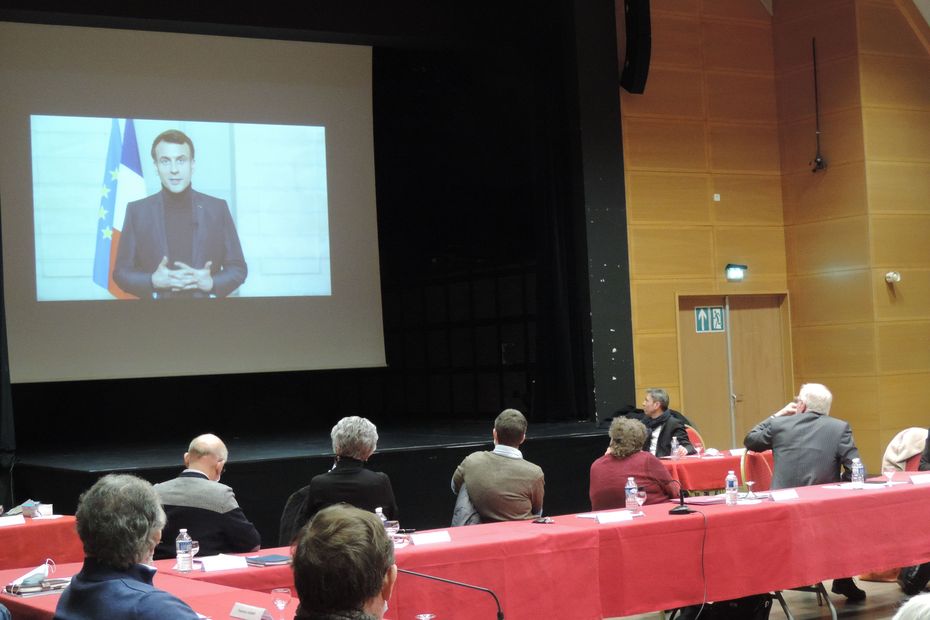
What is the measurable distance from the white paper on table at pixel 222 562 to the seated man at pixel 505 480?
49.6 inches

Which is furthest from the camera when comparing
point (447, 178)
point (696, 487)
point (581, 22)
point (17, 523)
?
point (447, 178)

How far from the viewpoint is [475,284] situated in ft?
37.7

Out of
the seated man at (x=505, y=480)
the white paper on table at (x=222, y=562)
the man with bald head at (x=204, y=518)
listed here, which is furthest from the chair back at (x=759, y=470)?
the white paper on table at (x=222, y=562)

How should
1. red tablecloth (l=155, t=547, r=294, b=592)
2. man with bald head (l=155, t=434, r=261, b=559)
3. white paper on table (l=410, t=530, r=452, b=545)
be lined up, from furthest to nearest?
man with bald head (l=155, t=434, r=261, b=559), white paper on table (l=410, t=530, r=452, b=545), red tablecloth (l=155, t=547, r=294, b=592)

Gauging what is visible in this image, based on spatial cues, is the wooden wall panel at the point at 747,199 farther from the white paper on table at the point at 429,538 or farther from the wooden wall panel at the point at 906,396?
the white paper on table at the point at 429,538

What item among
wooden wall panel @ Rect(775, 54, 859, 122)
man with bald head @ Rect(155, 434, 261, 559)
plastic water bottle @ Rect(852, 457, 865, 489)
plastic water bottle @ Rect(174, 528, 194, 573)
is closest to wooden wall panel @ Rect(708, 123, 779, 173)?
wooden wall panel @ Rect(775, 54, 859, 122)

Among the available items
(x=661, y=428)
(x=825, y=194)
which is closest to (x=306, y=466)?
(x=661, y=428)

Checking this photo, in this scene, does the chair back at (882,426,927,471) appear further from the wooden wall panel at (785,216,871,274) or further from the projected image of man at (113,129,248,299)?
the projected image of man at (113,129,248,299)

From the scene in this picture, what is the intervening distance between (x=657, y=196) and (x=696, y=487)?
12.6ft

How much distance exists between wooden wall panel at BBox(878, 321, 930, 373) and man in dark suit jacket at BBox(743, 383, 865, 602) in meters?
4.75

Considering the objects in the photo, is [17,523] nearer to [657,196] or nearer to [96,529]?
[96,529]

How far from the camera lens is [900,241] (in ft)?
33.3

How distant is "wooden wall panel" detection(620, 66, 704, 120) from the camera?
10.1m

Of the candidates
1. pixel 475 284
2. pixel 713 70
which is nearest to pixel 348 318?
pixel 475 284
